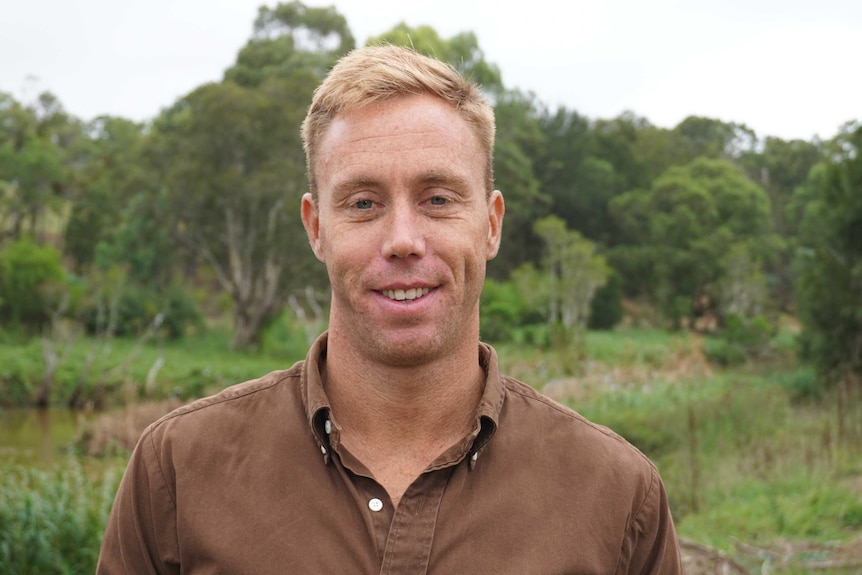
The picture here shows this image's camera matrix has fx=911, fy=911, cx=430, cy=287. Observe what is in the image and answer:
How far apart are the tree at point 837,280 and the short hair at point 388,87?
54.7 ft

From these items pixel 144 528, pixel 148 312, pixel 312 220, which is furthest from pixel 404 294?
pixel 148 312

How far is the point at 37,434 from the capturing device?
58.7 feet

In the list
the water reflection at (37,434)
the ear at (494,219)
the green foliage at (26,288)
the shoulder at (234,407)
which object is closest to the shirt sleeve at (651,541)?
the ear at (494,219)

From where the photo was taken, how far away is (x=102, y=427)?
53.1ft

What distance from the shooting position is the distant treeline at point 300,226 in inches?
1101

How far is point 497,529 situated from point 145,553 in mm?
738

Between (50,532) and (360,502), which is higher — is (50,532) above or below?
below

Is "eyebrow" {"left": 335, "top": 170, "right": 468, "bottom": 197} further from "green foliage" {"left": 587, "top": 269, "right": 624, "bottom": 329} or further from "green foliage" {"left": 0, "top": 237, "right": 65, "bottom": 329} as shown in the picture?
"green foliage" {"left": 587, "top": 269, "right": 624, "bottom": 329}

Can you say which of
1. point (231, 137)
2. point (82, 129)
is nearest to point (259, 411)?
point (231, 137)

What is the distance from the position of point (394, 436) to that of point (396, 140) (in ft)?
2.18

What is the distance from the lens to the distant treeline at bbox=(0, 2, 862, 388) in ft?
91.8

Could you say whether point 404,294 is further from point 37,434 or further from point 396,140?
point 37,434

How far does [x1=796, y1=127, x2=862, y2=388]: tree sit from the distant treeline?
40mm

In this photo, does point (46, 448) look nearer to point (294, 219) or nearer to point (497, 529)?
point (294, 219)
